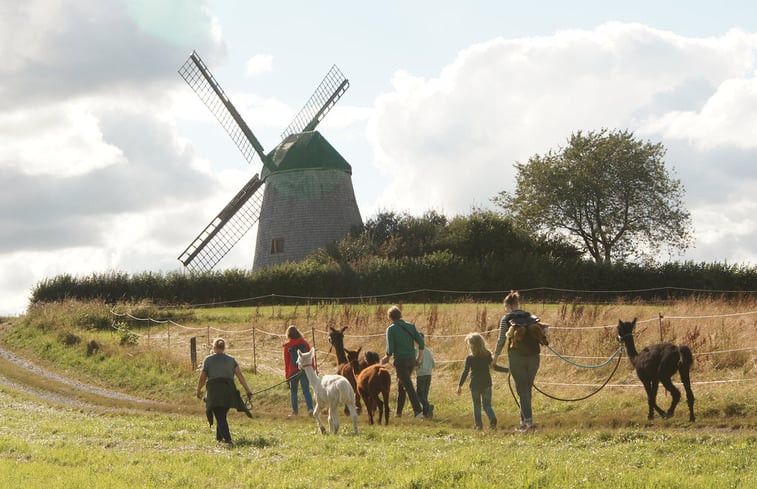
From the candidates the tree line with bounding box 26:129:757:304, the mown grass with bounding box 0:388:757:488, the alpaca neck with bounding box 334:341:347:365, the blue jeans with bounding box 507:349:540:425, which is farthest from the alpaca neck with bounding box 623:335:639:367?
the tree line with bounding box 26:129:757:304

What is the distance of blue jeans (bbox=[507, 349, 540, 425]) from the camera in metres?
15.5

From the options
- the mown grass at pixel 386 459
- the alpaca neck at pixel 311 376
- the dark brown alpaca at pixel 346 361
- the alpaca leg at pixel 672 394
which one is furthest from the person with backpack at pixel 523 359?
the dark brown alpaca at pixel 346 361

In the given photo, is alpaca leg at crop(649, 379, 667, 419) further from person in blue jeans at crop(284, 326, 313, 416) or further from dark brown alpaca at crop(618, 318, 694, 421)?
person in blue jeans at crop(284, 326, 313, 416)

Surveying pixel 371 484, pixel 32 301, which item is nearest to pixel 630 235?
pixel 32 301

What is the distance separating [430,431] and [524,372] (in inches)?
73.6

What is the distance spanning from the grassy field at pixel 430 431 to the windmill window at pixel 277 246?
25233mm

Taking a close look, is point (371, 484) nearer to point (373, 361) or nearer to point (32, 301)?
point (373, 361)

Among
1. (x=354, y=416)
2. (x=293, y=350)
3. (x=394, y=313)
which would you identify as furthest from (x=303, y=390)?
(x=354, y=416)

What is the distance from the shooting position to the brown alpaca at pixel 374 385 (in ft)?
55.3

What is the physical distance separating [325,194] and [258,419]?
38.4 meters

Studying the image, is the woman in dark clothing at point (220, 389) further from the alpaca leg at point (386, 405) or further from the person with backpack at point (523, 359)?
the person with backpack at point (523, 359)

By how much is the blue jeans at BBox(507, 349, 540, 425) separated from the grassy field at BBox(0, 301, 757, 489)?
0.70m

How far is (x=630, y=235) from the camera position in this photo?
6600 centimetres

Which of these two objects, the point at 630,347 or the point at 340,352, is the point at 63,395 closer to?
the point at 340,352
